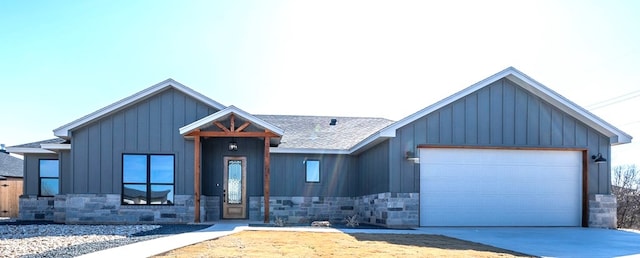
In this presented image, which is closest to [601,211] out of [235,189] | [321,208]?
[321,208]

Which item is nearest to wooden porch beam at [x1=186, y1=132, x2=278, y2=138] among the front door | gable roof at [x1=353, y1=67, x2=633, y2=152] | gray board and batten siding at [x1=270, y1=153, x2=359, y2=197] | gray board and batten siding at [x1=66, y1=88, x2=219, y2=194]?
gray board and batten siding at [x1=66, y1=88, x2=219, y2=194]

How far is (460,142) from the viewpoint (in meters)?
15.7

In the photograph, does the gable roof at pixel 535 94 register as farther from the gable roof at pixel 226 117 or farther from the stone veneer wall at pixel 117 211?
the stone veneer wall at pixel 117 211

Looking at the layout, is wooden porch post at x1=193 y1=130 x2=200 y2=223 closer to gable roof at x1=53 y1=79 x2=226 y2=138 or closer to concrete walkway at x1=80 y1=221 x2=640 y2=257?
gable roof at x1=53 y1=79 x2=226 y2=138

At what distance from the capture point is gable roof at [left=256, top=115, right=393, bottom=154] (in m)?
19.2

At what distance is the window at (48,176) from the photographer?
20.2 meters

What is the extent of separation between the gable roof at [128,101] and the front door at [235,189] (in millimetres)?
2773

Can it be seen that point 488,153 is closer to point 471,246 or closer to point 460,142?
point 460,142

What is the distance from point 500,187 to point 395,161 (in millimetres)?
3260

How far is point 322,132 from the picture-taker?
21.4m

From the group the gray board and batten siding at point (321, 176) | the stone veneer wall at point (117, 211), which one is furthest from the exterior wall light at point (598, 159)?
the stone veneer wall at point (117, 211)

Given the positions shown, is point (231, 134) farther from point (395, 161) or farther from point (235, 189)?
point (395, 161)

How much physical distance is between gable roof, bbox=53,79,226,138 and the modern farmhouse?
0.11 feet

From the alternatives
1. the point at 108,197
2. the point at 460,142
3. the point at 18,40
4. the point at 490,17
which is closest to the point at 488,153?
the point at 460,142
